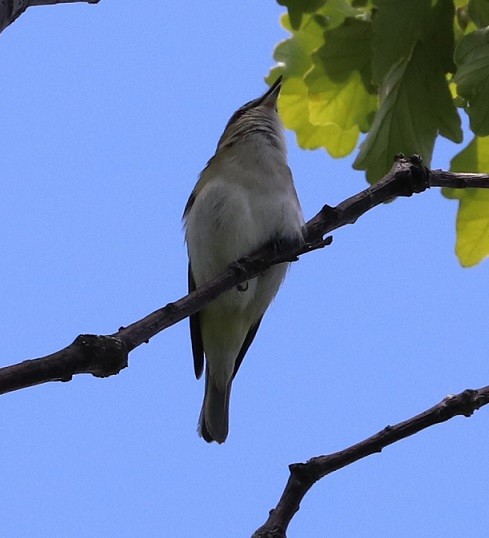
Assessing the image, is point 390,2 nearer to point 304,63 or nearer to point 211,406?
point 304,63

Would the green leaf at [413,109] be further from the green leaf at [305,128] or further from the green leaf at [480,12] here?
the green leaf at [305,128]

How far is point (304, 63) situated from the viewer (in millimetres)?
4152

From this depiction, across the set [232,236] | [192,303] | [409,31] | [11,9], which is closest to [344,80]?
[409,31]

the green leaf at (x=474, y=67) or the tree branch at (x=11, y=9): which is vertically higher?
the green leaf at (x=474, y=67)

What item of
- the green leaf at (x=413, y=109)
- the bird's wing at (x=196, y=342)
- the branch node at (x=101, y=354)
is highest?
the bird's wing at (x=196, y=342)

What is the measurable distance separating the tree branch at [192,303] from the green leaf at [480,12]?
90 cm

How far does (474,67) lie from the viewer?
312 cm

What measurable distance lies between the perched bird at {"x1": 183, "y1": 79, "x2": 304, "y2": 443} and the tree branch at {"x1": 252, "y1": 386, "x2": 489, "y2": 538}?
2.35 metres

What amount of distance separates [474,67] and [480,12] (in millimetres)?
362

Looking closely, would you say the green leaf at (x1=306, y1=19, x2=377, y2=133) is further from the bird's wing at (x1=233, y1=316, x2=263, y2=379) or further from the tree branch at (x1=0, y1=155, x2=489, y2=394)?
the bird's wing at (x1=233, y1=316, x2=263, y2=379)

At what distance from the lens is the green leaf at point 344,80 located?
371cm

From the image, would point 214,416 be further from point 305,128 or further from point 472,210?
point 472,210

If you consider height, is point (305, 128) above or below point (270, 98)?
below

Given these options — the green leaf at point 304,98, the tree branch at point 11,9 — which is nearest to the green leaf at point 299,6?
the green leaf at point 304,98
